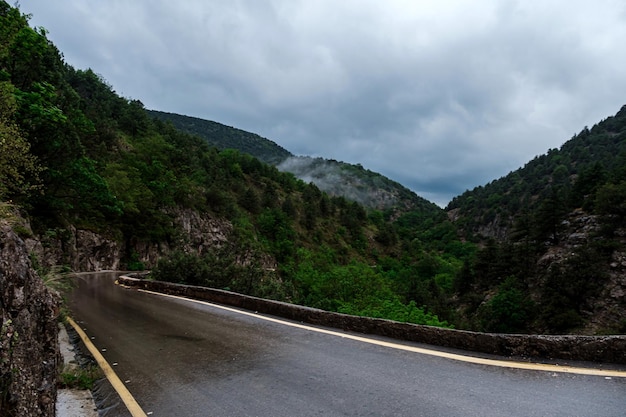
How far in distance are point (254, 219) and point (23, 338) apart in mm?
79212

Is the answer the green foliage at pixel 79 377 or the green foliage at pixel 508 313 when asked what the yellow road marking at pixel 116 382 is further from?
the green foliage at pixel 508 313

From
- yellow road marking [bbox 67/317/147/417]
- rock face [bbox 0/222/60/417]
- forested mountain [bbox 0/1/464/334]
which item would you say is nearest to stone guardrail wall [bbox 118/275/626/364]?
yellow road marking [bbox 67/317/147/417]

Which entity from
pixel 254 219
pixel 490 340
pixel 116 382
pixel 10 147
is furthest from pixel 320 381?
pixel 254 219

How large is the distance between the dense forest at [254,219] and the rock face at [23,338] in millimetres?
1293

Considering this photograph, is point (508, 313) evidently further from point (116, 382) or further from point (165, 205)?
point (116, 382)

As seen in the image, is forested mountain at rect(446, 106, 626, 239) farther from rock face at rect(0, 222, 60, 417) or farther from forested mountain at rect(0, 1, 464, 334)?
rock face at rect(0, 222, 60, 417)

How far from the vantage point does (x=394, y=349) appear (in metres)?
5.17

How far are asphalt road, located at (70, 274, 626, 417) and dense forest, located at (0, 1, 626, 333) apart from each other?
10.7 feet

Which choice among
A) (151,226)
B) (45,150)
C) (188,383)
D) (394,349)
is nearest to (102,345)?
(188,383)

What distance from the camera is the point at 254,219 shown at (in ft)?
269

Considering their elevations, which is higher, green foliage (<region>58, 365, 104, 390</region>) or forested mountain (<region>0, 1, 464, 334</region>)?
forested mountain (<region>0, 1, 464, 334</region>)

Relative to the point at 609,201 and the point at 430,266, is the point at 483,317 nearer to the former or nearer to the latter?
the point at 609,201

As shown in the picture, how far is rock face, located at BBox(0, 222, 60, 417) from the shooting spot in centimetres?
288

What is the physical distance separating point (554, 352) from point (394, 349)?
6.53 feet
